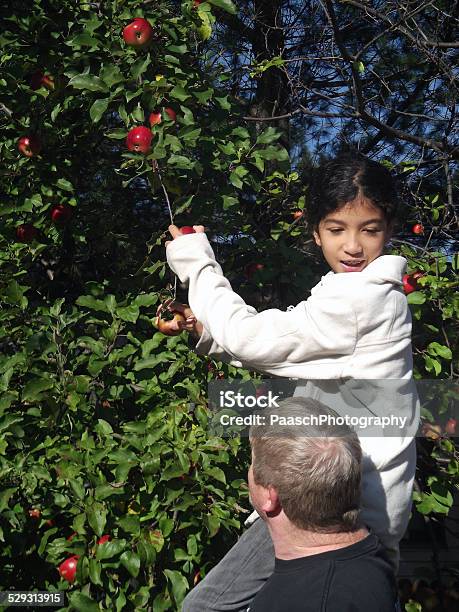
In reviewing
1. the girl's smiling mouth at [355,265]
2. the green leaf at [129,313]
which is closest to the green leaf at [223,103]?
the green leaf at [129,313]

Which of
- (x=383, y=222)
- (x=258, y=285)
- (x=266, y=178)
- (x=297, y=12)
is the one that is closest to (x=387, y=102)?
(x=297, y=12)

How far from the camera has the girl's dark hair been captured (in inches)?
67.9

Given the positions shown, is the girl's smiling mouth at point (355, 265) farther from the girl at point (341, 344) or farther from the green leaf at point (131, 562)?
the green leaf at point (131, 562)

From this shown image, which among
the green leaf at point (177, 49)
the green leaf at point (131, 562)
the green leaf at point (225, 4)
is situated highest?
the green leaf at point (225, 4)

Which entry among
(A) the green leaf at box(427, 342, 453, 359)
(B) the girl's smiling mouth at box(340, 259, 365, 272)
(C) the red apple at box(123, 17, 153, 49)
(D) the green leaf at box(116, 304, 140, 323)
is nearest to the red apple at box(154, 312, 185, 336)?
(D) the green leaf at box(116, 304, 140, 323)

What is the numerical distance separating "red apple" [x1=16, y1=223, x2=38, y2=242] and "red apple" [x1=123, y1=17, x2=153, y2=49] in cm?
62

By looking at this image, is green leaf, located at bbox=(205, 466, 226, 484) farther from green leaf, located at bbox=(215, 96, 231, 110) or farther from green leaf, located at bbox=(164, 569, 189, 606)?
green leaf, located at bbox=(215, 96, 231, 110)

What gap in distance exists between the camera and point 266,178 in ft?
9.12

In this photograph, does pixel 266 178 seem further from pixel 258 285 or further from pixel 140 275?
pixel 140 275

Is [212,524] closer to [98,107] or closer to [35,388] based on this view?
[35,388]

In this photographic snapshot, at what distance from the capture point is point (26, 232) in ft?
8.00

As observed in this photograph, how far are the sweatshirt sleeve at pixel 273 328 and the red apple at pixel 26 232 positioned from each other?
99 cm

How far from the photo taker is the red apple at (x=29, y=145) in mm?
2398

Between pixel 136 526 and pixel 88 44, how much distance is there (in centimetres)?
125
